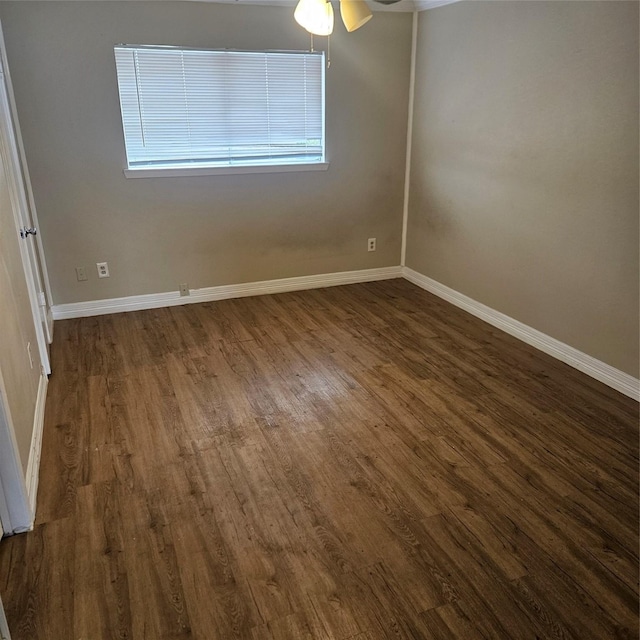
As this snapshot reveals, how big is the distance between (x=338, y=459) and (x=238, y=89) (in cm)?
306

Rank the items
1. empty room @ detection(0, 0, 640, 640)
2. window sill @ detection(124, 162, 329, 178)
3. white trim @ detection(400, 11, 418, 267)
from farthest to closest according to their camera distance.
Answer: white trim @ detection(400, 11, 418, 267) → window sill @ detection(124, 162, 329, 178) → empty room @ detection(0, 0, 640, 640)

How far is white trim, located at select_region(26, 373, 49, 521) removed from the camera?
221 cm

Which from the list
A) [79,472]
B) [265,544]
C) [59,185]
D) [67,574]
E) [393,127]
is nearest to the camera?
[67,574]

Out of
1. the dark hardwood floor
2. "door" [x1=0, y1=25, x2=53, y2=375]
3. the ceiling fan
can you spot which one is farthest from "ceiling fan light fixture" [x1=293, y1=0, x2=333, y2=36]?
"door" [x1=0, y1=25, x2=53, y2=375]

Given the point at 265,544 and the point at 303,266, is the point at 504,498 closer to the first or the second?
the point at 265,544

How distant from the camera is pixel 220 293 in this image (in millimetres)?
4633

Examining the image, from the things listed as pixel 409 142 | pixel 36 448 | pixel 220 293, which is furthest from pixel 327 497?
pixel 409 142

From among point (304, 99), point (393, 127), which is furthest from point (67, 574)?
point (393, 127)

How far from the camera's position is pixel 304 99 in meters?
4.41

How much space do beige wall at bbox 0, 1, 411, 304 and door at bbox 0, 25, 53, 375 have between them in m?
0.09

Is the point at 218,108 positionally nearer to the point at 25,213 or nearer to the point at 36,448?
the point at 25,213

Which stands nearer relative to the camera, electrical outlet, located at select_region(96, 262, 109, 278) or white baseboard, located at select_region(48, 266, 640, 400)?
white baseboard, located at select_region(48, 266, 640, 400)

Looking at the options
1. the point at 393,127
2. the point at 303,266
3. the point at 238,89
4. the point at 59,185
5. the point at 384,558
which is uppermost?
the point at 238,89

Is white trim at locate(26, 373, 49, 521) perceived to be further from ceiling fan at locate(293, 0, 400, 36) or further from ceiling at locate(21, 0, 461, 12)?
ceiling at locate(21, 0, 461, 12)
